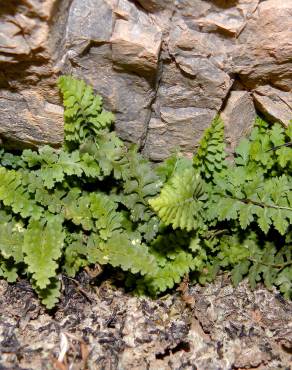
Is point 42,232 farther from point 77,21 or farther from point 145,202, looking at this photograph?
point 77,21

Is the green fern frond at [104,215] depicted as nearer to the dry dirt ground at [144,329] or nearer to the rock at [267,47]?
the dry dirt ground at [144,329]

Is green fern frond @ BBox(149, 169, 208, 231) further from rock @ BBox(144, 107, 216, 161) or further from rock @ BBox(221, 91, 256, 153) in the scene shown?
rock @ BBox(221, 91, 256, 153)

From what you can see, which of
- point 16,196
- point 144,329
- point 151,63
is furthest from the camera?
point 144,329

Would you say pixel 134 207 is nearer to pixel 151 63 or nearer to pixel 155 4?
pixel 151 63

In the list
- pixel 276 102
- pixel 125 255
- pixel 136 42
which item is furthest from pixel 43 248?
pixel 276 102

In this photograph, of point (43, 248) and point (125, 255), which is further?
point (125, 255)

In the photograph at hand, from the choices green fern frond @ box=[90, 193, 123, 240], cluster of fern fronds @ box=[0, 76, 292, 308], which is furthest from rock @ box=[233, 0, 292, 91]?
green fern frond @ box=[90, 193, 123, 240]

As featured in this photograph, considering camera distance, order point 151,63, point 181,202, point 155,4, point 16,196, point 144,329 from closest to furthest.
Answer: point 155,4 → point 151,63 → point 181,202 → point 16,196 → point 144,329
